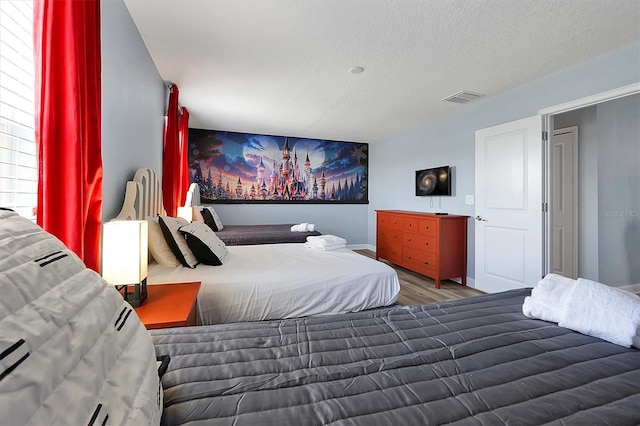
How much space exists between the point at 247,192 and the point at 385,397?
16.8 ft

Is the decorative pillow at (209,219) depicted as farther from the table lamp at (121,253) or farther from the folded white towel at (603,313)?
the folded white towel at (603,313)

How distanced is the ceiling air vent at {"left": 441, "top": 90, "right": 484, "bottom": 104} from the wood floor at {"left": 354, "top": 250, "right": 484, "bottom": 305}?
248 cm

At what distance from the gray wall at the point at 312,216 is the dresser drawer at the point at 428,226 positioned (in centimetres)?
241

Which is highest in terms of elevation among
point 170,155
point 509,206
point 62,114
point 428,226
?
point 170,155

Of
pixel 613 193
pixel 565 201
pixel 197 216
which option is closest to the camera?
pixel 613 193

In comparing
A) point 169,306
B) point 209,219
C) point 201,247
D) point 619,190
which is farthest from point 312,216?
point 619,190

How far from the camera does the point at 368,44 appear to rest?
7.56 feet

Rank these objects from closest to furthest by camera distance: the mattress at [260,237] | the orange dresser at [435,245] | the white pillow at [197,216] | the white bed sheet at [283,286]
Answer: the white bed sheet at [283,286] < the orange dresser at [435,245] < the mattress at [260,237] < the white pillow at [197,216]

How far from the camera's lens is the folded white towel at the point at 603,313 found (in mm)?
946

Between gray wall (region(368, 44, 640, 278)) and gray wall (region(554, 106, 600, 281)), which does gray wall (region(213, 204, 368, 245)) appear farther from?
gray wall (region(554, 106, 600, 281))

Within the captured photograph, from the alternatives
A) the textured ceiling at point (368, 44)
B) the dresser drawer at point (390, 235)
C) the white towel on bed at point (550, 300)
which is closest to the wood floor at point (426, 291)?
the dresser drawer at point (390, 235)

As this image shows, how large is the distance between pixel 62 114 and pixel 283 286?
1.46 meters

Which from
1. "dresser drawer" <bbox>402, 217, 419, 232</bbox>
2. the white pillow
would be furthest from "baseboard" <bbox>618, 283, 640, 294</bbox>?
the white pillow

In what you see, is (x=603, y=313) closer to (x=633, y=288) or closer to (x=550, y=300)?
(x=550, y=300)
